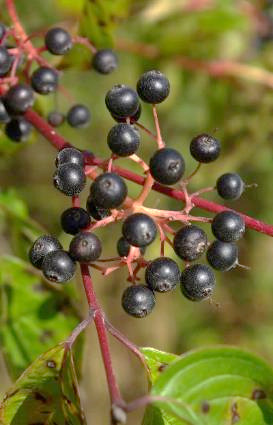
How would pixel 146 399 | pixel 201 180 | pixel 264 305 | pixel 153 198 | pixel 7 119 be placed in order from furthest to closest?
pixel 264 305 → pixel 153 198 → pixel 201 180 → pixel 7 119 → pixel 146 399

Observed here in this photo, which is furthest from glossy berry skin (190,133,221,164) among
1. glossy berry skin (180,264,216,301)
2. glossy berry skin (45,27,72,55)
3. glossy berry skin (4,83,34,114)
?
glossy berry skin (45,27,72,55)

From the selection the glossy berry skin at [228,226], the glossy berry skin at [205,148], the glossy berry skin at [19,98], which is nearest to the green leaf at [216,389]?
the glossy berry skin at [228,226]

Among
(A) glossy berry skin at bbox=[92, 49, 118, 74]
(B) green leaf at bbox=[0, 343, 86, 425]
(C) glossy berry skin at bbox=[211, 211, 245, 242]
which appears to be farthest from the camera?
(A) glossy berry skin at bbox=[92, 49, 118, 74]

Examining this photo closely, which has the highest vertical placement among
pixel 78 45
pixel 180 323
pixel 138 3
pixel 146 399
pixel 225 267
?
pixel 138 3

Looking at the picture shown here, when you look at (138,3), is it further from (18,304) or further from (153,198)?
(18,304)

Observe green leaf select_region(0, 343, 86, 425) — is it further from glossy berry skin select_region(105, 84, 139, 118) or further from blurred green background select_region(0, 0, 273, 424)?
blurred green background select_region(0, 0, 273, 424)

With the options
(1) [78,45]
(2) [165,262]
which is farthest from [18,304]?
(2) [165,262]
